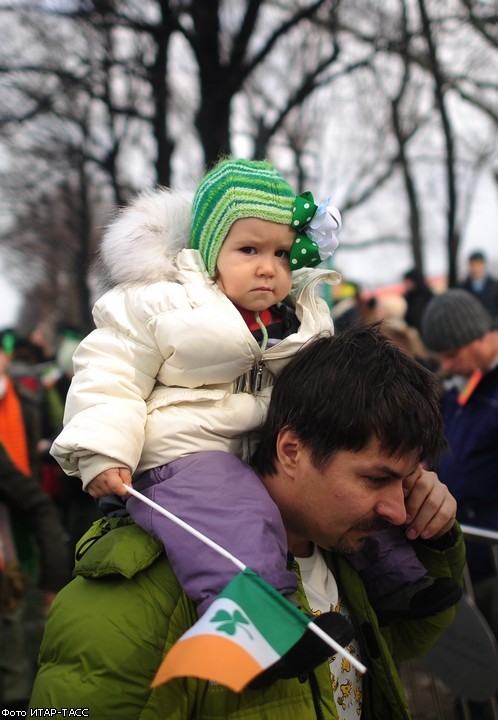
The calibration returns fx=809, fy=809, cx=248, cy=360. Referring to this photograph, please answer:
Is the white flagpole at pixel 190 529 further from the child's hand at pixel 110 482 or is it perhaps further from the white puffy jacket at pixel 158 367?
the white puffy jacket at pixel 158 367

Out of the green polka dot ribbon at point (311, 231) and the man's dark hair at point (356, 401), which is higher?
the green polka dot ribbon at point (311, 231)

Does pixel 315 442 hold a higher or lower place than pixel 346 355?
lower

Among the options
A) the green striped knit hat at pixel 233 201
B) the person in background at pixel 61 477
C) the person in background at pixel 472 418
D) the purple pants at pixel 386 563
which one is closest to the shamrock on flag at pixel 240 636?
the purple pants at pixel 386 563

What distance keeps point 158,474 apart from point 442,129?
942 cm

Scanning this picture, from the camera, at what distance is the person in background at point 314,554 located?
71.8 inches

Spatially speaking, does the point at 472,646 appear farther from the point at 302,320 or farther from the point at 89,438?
the point at 89,438

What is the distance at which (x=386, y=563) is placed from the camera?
2350 millimetres

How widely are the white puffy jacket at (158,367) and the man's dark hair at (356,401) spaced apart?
4.6 inches

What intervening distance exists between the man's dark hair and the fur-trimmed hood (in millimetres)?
501

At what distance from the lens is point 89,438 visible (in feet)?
6.61

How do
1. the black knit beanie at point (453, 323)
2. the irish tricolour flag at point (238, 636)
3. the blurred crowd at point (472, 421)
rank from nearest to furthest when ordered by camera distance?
the irish tricolour flag at point (238, 636), the blurred crowd at point (472, 421), the black knit beanie at point (453, 323)

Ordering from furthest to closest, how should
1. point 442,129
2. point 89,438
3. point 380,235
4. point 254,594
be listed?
point 380,235, point 442,129, point 89,438, point 254,594

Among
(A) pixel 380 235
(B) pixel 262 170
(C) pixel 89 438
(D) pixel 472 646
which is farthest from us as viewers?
(A) pixel 380 235

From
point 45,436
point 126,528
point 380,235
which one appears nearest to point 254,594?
point 126,528
